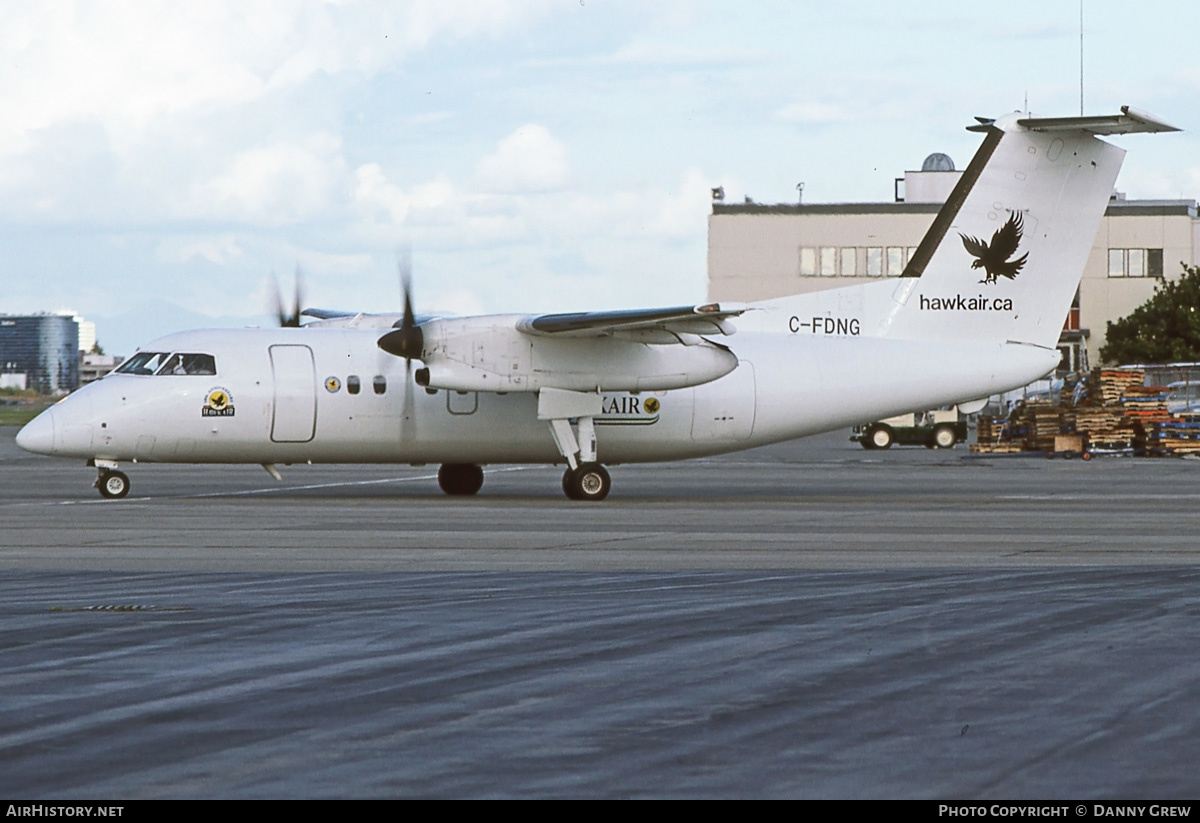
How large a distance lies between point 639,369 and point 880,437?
26258 mm

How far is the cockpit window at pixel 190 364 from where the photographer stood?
25.5m

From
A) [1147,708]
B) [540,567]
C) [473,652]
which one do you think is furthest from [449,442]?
[1147,708]

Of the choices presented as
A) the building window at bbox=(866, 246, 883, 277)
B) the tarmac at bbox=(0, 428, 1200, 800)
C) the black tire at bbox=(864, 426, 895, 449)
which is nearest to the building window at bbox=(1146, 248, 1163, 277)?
the building window at bbox=(866, 246, 883, 277)

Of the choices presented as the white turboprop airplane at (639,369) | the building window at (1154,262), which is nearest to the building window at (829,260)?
the building window at (1154,262)

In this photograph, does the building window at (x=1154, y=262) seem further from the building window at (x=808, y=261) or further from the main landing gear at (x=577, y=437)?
the main landing gear at (x=577, y=437)

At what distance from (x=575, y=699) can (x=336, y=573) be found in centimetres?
671

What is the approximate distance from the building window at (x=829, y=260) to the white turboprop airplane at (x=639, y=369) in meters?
59.9

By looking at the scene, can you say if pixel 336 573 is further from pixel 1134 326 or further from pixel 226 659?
pixel 1134 326

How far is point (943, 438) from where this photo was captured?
51188mm

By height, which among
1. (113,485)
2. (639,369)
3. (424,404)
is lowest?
(113,485)

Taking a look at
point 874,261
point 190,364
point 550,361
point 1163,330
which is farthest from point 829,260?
point 190,364

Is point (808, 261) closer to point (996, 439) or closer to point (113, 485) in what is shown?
point (996, 439)

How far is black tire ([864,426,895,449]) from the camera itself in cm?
5012

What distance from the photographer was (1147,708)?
7098mm
